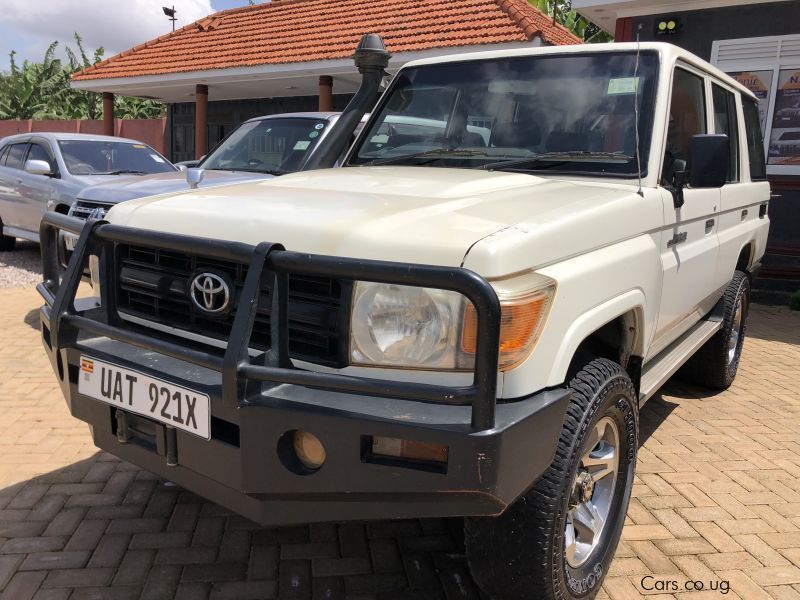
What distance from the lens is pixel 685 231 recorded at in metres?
3.17

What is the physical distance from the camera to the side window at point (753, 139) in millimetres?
4766

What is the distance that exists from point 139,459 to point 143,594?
1.76 ft

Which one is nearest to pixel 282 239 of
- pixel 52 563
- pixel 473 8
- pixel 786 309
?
pixel 52 563

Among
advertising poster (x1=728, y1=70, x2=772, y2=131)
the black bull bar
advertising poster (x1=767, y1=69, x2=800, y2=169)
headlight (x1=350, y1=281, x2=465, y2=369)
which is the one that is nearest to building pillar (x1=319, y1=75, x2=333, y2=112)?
advertising poster (x1=728, y1=70, x2=772, y2=131)

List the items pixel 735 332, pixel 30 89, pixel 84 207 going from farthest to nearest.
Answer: pixel 30 89 → pixel 84 207 → pixel 735 332

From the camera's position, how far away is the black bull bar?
1.67 meters

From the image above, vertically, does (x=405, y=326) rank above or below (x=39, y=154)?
below

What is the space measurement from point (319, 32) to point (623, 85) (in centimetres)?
1152

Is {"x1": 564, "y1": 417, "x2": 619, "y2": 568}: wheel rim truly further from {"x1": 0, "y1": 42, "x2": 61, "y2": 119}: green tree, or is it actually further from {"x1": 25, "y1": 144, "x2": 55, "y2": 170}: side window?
{"x1": 0, "y1": 42, "x2": 61, "y2": 119}: green tree

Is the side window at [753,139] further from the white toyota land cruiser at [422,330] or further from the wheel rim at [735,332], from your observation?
the white toyota land cruiser at [422,330]

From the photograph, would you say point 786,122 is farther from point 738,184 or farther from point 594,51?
point 594,51

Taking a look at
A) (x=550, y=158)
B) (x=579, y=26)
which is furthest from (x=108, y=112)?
(x=550, y=158)

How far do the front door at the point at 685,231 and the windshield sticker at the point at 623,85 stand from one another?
20cm

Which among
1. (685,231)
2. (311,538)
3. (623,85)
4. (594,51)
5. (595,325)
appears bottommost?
(311,538)
